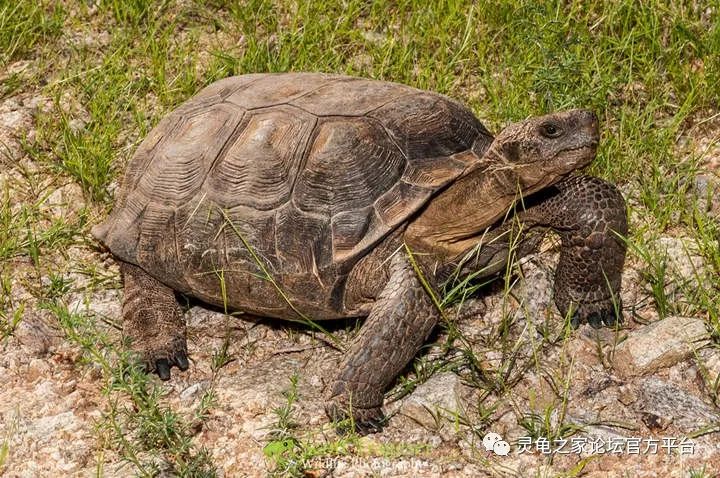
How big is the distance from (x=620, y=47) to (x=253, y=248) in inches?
128

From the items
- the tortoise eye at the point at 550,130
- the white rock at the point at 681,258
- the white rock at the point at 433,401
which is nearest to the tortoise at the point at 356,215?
the tortoise eye at the point at 550,130

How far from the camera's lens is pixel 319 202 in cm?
438

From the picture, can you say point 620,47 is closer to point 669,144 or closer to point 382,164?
point 669,144

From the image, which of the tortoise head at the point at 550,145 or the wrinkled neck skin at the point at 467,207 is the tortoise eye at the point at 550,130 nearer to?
the tortoise head at the point at 550,145

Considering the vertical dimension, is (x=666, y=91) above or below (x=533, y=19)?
→ below

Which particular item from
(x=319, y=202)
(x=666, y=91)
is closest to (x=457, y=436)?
(x=319, y=202)

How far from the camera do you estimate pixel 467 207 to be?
176 inches

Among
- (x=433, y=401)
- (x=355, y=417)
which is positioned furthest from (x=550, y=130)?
(x=355, y=417)

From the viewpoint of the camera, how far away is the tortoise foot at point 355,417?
4.10m

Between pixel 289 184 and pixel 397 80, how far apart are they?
7.05 feet

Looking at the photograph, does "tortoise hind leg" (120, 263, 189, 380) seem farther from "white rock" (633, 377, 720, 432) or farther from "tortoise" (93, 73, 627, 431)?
"white rock" (633, 377, 720, 432)

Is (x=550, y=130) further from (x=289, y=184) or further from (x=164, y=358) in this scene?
→ (x=164, y=358)

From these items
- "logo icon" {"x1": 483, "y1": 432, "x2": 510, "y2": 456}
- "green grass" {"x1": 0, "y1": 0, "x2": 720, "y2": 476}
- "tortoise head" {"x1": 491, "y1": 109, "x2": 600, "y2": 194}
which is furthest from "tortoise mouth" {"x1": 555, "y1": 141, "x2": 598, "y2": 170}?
"logo icon" {"x1": 483, "y1": 432, "x2": 510, "y2": 456}

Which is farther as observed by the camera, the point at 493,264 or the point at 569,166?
the point at 493,264
